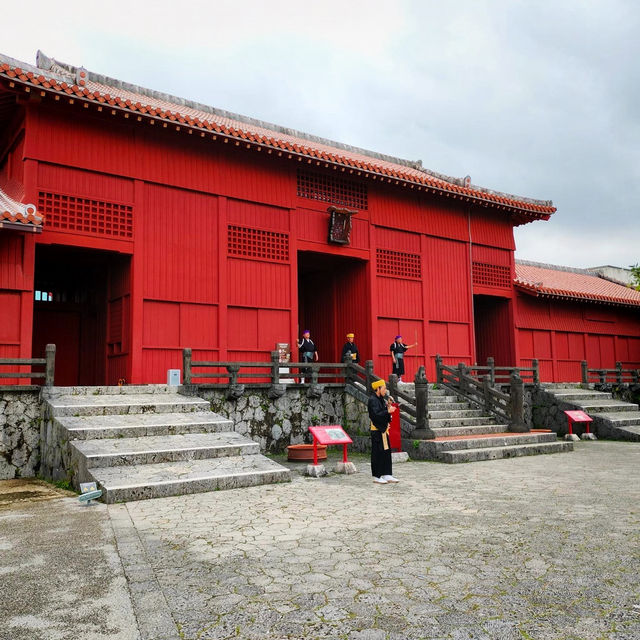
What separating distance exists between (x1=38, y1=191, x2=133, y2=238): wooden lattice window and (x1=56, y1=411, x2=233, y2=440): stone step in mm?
4262

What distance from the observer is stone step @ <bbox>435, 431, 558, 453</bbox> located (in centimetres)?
1124

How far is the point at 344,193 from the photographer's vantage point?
15.6m

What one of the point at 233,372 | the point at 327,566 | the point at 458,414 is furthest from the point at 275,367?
the point at 327,566

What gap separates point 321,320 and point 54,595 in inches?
548

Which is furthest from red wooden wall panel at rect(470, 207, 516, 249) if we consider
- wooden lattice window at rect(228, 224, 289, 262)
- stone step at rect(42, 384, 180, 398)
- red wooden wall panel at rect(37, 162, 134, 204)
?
stone step at rect(42, 384, 180, 398)

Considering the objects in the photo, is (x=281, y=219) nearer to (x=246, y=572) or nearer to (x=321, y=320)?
(x=321, y=320)

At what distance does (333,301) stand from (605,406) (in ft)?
28.4

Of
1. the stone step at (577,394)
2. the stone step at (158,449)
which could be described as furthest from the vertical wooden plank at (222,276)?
the stone step at (577,394)

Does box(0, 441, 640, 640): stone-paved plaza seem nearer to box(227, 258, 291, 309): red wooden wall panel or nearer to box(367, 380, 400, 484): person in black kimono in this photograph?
box(367, 380, 400, 484): person in black kimono

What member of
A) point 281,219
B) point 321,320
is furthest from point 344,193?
point 321,320

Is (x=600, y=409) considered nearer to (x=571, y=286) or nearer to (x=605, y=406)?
(x=605, y=406)

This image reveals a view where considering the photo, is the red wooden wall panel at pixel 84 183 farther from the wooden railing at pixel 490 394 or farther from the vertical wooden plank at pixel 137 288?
the wooden railing at pixel 490 394

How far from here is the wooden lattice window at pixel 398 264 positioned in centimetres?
1619

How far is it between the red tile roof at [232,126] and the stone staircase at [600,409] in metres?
5.72
